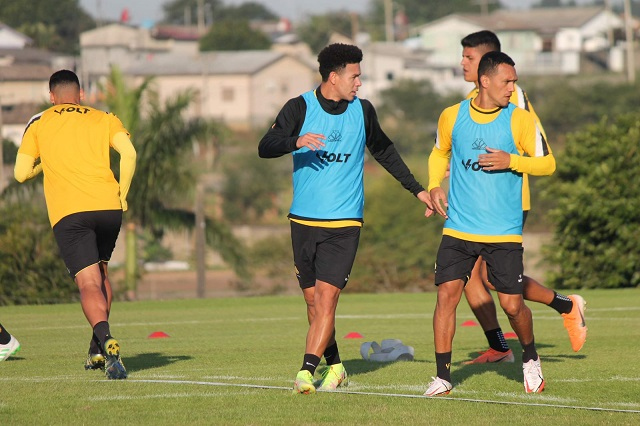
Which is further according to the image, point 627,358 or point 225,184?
point 225,184

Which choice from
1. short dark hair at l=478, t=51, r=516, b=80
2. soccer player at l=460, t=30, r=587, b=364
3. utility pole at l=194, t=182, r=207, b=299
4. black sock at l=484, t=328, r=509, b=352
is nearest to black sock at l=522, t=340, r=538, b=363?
soccer player at l=460, t=30, r=587, b=364

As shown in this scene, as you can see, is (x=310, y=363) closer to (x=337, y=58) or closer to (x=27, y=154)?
(x=337, y=58)

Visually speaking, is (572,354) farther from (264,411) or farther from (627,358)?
(264,411)

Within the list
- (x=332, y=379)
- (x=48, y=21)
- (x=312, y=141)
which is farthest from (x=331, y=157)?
(x=48, y=21)

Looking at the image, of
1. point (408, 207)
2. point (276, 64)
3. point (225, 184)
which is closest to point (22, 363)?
point (408, 207)

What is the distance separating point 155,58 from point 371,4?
198ft

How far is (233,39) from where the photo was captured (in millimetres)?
112688

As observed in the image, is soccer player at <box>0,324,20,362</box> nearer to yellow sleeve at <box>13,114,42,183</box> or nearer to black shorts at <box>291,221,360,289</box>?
yellow sleeve at <box>13,114,42,183</box>

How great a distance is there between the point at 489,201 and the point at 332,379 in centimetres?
156

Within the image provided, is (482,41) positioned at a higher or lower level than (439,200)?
higher

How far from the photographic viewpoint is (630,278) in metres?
21.3

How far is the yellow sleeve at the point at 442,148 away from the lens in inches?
326

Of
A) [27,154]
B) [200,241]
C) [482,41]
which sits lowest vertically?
[200,241]

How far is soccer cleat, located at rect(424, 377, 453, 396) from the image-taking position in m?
7.85
